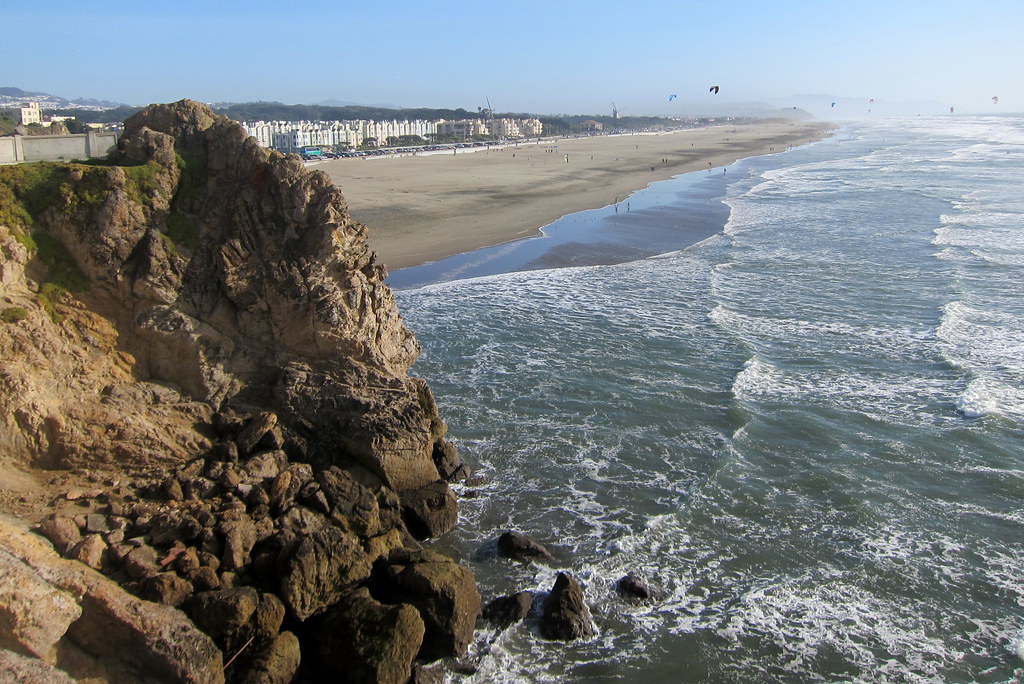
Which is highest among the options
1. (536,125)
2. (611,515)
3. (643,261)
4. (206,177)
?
(536,125)

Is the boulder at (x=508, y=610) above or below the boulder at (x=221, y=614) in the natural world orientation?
below

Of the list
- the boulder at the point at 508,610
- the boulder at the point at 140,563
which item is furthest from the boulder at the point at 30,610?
the boulder at the point at 508,610

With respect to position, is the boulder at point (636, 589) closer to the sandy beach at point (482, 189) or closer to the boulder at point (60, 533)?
the boulder at point (60, 533)

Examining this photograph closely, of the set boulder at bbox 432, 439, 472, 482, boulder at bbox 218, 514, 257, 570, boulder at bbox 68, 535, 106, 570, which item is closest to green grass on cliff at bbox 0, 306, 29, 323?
boulder at bbox 68, 535, 106, 570

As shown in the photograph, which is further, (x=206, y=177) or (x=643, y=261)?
(x=643, y=261)

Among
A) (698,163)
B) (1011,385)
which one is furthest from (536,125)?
(1011,385)

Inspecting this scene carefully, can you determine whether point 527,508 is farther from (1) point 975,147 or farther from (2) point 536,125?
(2) point 536,125

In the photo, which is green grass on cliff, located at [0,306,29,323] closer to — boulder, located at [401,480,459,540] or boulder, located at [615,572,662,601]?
boulder, located at [401,480,459,540]
